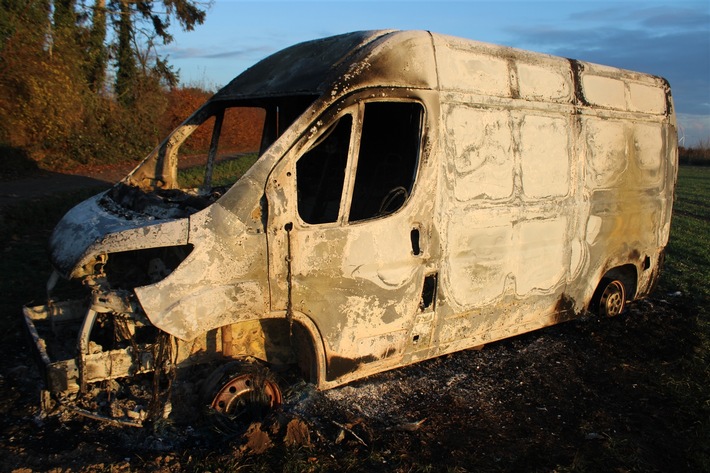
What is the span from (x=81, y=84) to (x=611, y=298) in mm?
18431

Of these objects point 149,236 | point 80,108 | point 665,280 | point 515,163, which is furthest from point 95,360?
point 80,108

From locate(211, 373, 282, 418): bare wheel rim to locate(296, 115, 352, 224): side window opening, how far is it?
176 cm

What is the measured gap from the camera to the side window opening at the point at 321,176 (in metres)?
5.15

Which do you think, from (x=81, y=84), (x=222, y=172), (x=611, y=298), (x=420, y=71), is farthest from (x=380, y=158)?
(x=81, y=84)

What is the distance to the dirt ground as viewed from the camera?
3434 mm

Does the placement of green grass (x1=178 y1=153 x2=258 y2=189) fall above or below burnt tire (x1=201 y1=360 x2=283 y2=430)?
above

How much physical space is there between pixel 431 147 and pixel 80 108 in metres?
17.8

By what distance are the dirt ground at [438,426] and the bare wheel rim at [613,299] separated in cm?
72

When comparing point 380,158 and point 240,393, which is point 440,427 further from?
point 380,158

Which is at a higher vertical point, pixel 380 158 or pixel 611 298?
pixel 380 158

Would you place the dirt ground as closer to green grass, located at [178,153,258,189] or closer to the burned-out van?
the burned-out van

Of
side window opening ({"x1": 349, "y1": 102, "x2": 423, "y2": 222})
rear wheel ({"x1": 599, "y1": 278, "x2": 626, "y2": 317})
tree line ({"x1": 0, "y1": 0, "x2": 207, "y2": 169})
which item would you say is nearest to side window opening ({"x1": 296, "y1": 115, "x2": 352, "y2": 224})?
side window opening ({"x1": 349, "y1": 102, "x2": 423, "y2": 222})

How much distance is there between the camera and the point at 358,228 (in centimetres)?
385

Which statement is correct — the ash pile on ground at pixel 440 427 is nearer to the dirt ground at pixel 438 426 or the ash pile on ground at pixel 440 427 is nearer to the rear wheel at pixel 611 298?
the dirt ground at pixel 438 426
